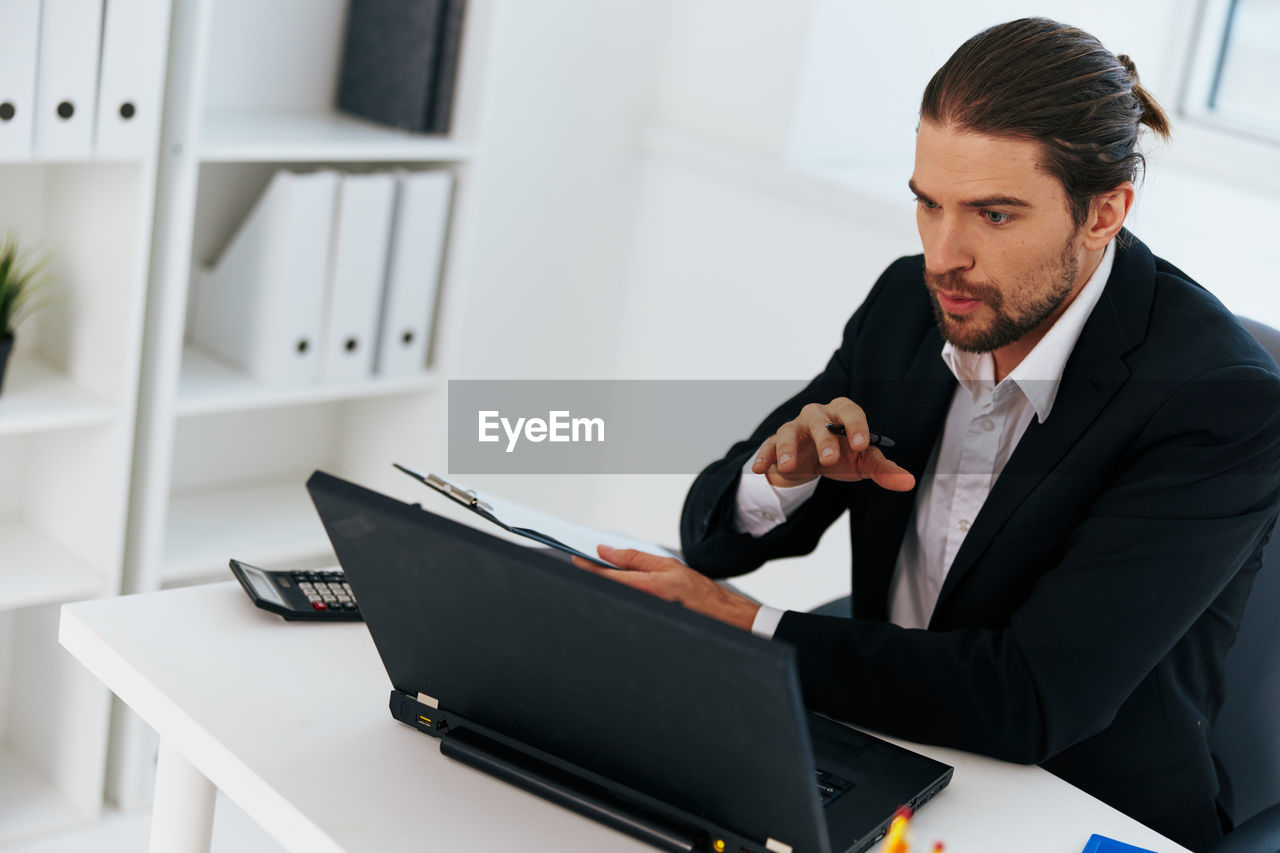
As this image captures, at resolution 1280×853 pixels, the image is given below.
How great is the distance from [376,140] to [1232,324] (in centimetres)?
135

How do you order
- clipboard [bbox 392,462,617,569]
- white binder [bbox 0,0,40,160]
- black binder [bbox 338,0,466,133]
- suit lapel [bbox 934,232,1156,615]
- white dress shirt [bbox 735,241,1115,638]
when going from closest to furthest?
1. clipboard [bbox 392,462,617,569]
2. suit lapel [bbox 934,232,1156,615]
3. white dress shirt [bbox 735,241,1115,638]
4. white binder [bbox 0,0,40,160]
5. black binder [bbox 338,0,466,133]

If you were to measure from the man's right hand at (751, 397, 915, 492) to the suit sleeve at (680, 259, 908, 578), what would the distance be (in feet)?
0.37

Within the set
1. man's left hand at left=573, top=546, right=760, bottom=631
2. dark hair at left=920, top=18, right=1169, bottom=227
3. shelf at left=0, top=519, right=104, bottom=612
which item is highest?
dark hair at left=920, top=18, right=1169, bottom=227

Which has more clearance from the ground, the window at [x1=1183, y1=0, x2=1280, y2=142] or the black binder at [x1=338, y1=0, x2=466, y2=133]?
the window at [x1=1183, y1=0, x2=1280, y2=142]

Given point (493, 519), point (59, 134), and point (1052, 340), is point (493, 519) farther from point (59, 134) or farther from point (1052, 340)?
point (59, 134)

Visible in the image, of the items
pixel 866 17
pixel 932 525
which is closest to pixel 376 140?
pixel 866 17

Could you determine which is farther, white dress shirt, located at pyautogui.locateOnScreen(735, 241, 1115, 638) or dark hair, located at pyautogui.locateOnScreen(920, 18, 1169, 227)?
white dress shirt, located at pyautogui.locateOnScreen(735, 241, 1115, 638)

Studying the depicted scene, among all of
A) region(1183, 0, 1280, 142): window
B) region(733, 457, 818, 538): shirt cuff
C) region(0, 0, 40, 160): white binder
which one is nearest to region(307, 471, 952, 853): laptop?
region(733, 457, 818, 538): shirt cuff

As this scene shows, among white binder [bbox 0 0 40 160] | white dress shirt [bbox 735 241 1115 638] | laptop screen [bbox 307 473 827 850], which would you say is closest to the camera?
laptop screen [bbox 307 473 827 850]

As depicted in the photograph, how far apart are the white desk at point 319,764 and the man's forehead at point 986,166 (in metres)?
0.51

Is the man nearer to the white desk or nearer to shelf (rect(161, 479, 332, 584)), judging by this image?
the white desk

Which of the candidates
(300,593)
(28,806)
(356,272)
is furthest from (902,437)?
(28,806)

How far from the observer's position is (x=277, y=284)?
7.02ft

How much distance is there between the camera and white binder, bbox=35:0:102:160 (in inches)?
69.5
